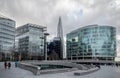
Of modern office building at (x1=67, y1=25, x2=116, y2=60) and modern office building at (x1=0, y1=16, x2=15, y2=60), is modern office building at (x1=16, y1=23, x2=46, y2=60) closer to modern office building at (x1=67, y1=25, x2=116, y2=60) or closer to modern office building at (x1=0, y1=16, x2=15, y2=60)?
modern office building at (x1=0, y1=16, x2=15, y2=60)

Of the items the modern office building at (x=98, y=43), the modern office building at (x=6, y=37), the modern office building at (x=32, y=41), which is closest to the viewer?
the modern office building at (x=6, y=37)

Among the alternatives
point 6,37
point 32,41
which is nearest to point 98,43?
point 32,41

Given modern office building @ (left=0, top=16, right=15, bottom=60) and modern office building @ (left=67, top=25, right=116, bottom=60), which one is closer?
modern office building @ (left=0, top=16, right=15, bottom=60)

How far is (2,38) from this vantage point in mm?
109438

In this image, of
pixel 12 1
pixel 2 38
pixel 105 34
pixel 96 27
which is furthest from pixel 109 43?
pixel 12 1

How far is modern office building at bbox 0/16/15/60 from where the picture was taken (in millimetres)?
106562

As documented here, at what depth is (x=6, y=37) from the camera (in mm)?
113188

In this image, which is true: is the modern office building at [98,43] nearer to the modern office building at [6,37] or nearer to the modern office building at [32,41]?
the modern office building at [32,41]

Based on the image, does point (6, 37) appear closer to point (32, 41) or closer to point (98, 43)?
point (32, 41)

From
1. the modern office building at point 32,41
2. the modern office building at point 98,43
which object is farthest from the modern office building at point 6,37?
the modern office building at point 98,43

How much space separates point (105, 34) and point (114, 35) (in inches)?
285

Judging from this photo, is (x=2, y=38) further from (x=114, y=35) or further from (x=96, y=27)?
(x=114, y=35)

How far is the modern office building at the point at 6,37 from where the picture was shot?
4195 inches

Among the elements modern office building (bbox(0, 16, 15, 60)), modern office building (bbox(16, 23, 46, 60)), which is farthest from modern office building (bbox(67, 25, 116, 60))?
modern office building (bbox(0, 16, 15, 60))
